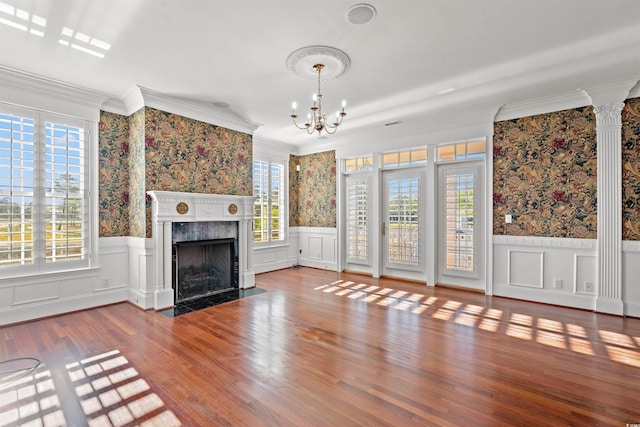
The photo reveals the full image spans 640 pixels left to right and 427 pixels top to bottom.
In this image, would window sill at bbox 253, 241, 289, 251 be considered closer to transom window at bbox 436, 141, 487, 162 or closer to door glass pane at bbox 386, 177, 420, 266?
door glass pane at bbox 386, 177, 420, 266

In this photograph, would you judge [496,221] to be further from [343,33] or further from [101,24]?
[101,24]

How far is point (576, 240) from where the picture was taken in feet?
13.6

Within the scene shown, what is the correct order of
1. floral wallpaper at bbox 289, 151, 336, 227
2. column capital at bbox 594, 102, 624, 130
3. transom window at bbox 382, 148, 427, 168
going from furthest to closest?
floral wallpaper at bbox 289, 151, 336, 227
transom window at bbox 382, 148, 427, 168
column capital at bbox 594, 102, 624, 130

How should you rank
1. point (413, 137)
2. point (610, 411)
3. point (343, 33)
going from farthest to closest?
point (413, 137) < point (343, 33) < point (610, 411)

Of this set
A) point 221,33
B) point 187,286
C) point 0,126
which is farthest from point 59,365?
point 221,33

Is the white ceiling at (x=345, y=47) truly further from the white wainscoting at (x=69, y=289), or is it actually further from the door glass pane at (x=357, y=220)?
the white wainscoting at (x=69, y=289)

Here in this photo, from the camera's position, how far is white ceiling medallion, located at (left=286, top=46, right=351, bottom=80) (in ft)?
10.3

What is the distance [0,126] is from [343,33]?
155 inches

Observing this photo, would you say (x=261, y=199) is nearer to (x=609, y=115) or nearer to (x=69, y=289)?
(x=69, y=289)

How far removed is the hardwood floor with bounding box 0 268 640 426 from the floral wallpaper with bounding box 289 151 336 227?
9.83 feet

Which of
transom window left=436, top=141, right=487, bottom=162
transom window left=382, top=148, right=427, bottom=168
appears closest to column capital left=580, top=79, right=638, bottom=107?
transom window left=436, top=141, right=487, bottom=162

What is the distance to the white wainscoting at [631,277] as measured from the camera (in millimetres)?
3787

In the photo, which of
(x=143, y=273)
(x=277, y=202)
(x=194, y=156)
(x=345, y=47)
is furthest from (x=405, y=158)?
(x=143, y=273)

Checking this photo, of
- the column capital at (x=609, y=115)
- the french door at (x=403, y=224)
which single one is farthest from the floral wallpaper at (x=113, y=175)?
the column capital at (x=609, y=115)
